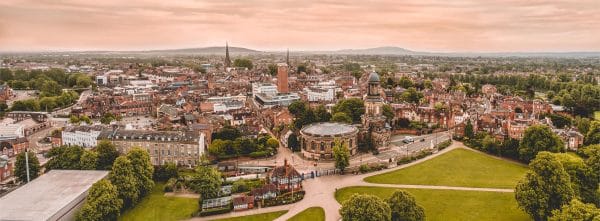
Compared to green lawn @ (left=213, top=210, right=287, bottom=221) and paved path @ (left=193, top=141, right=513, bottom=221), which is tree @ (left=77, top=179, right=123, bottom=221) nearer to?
paved path @ (left=193, top=141, right=513, bottom=221)

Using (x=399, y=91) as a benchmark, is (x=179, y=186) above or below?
below

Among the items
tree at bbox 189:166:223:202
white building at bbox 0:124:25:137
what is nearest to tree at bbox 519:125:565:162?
tree at bbox 189:166:223:202

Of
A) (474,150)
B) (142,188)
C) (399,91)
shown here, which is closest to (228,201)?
(142,188)

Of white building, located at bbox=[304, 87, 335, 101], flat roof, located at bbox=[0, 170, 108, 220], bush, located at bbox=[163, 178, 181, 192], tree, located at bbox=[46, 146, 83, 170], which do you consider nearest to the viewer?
flat roof, located at bbox=[0, 170, 108, 220]

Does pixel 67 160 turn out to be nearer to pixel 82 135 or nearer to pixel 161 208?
pixel 82 135

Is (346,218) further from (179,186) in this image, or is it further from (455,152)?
(455,152)

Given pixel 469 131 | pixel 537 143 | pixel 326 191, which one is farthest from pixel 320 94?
pixel 326 191
